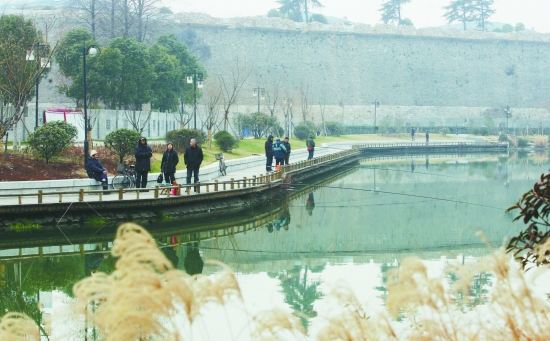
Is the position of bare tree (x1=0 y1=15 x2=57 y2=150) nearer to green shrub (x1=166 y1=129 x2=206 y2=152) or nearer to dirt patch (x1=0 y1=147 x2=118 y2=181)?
dirt patch (x1=0 y1=147 x2=118 y2=181)

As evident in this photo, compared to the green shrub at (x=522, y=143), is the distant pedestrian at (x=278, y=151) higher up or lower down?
higher up

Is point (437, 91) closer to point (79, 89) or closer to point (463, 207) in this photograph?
point (79, 89)

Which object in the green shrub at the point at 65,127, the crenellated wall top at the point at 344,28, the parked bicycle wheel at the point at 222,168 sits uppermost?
the crenellated wall top at the point at 344,28

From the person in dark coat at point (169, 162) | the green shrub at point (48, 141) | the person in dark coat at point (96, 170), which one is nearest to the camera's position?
the person in dark coat at point (96, 170)

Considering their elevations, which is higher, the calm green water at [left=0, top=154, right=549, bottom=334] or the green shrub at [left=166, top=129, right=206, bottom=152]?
the green shrub at [left=166, top=129, right=206, bottom=152]

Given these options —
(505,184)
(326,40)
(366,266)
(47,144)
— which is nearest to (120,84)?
(47,144)

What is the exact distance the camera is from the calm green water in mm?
11352

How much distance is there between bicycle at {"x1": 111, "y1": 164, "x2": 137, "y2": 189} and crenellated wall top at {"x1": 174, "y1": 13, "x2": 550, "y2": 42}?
55914 millimetres

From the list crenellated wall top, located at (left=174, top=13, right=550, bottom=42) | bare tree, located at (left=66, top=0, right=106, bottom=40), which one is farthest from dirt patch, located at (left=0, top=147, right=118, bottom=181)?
crenellated wall top, located at (left=174, top=13, right=550, bottom=42)

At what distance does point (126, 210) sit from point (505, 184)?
18.3 meters

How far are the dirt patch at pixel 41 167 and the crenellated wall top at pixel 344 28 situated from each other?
54.7m

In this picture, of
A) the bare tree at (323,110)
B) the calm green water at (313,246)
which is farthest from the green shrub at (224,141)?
the bare tree at (323,110)

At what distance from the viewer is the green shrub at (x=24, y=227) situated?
1553 cm

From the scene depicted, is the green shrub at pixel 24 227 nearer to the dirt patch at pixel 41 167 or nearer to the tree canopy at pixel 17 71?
the dirt patch at pixel 41 167
